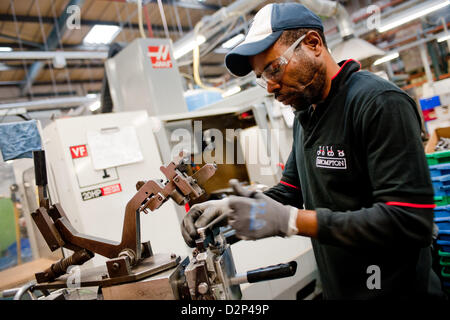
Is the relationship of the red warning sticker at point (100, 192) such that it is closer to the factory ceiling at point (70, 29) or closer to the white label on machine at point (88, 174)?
the white label on machine at point (88, 174)

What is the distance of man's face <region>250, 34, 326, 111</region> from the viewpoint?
3.04 ft

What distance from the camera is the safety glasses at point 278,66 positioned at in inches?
36.1

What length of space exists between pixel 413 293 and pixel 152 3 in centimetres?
491

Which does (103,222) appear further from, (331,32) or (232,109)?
(331,32)

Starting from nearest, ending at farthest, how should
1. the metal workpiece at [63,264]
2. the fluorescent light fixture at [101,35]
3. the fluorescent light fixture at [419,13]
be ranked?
the metal workpiece at [63,264] < the fluorescent light fixture at [419,13] < the fluorescent light fixture at [101,35]

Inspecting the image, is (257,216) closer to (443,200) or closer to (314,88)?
(314,88)

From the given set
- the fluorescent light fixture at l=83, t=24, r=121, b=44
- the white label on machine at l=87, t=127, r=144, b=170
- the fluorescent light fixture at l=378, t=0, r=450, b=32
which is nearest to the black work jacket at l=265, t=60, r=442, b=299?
the white label on machine at l=87, t=127, r=144, b=170

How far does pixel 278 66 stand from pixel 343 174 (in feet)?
1.29

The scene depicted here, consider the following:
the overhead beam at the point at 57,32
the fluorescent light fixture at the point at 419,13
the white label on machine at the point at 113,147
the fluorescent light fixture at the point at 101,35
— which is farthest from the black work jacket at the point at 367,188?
the fluorescent light fixture at the point at 101,35

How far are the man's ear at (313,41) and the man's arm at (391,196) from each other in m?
0.28

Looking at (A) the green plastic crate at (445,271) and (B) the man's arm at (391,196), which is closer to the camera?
(B) the man's arm at (391,196)

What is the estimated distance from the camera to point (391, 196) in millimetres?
729

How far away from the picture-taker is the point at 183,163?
98 centimetres
